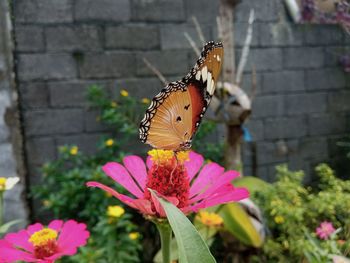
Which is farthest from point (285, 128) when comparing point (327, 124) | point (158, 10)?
point (158, 10)

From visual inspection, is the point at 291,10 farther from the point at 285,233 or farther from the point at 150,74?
the point at 285,233

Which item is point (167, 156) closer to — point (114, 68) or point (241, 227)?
point (241, 227)

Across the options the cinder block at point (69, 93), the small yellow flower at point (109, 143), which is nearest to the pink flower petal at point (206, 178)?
the small yellow flower at point (109, 143)

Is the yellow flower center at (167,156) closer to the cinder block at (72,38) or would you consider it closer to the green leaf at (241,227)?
the green leaf at (241,227)

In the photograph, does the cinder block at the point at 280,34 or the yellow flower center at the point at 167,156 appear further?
the cinder block at the point at 280,34

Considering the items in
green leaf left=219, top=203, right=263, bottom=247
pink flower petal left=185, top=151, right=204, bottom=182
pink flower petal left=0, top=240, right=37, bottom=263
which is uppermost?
pink flower petal left=185, top=151, right=204, bottom=182

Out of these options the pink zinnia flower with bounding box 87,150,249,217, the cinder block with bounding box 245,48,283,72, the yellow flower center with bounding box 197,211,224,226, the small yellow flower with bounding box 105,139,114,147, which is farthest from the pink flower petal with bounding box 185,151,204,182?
the cinder block with bounding box 245,48,283,72

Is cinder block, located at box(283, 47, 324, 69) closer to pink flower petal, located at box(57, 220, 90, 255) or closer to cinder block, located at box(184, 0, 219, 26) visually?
cinder block, located at box(184, 0, 219, 26)

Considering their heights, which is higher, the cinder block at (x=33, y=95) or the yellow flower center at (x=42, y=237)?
the cinder block at (x=33, y=95)
